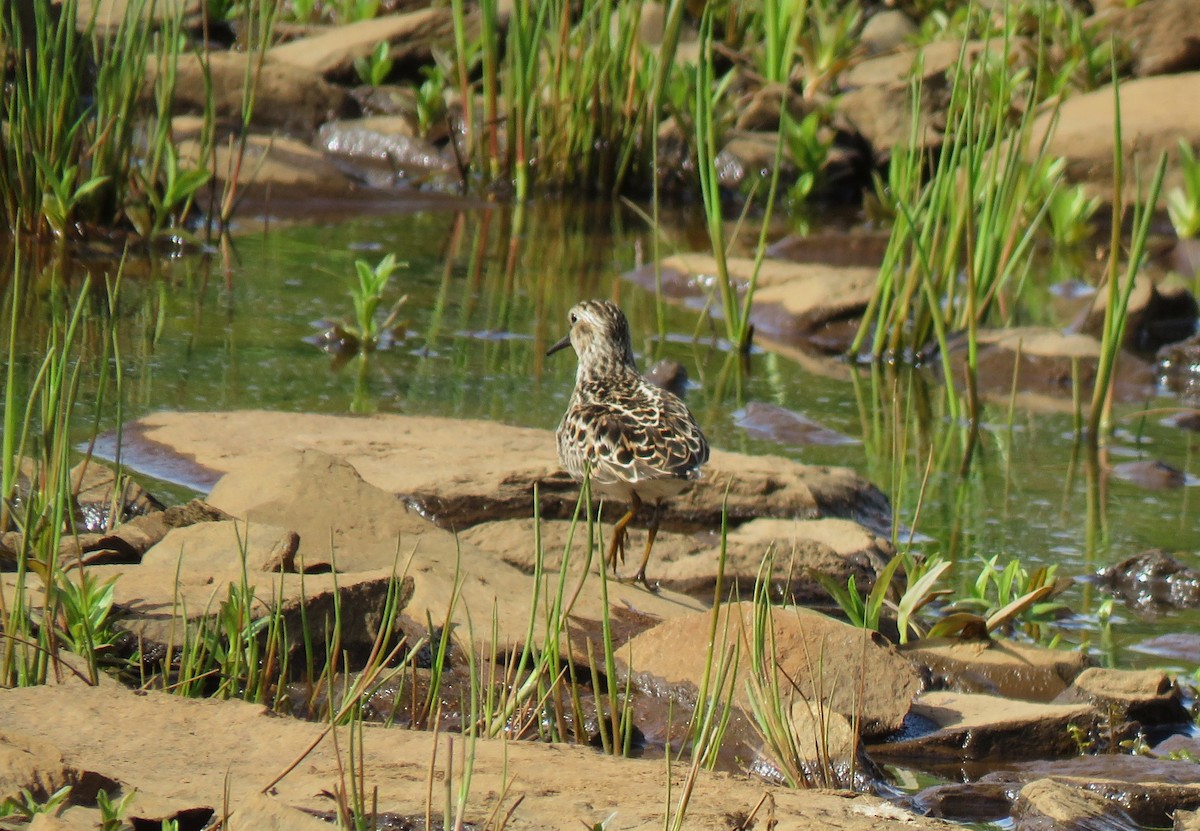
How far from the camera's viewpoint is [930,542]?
5.66m

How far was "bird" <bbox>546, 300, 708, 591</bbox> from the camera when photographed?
4.92 m

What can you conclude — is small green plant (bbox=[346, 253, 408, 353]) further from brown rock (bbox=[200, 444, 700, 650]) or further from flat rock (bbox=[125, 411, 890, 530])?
brown rock (bbox=[200, 444, 700, 650])

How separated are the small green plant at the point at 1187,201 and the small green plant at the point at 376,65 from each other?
18.1 feet

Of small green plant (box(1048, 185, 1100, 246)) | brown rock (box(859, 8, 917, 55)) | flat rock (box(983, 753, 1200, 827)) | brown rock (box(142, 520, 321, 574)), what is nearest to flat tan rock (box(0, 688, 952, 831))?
flat rock (box(983, 753, 1200, 827))

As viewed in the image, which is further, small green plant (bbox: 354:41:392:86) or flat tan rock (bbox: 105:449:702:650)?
small green plant (bbox: 354:41:392:86)

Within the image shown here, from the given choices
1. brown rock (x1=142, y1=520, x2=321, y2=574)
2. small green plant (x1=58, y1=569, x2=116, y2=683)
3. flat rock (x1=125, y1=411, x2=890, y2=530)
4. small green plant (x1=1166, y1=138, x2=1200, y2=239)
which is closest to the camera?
small green plant (x1=58, y1=569, x2=116, y2=683)

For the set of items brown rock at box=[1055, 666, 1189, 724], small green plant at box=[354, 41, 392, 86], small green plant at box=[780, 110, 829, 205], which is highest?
small green plant at box=[354, 41, 392, 86]

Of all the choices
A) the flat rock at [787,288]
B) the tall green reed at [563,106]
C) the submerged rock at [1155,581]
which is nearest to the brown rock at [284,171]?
the tall green reed at [563,106]

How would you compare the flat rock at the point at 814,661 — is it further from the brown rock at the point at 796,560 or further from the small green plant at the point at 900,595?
the brown rock at the point at 796,560

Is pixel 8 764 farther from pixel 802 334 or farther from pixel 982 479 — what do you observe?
pixel 802 334

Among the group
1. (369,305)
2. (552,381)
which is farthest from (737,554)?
(369,305)

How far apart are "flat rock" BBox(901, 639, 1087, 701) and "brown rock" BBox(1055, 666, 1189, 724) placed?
193 millimetres

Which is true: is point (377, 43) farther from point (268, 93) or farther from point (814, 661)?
point (814, 661)

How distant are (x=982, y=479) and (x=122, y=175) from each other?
4457 millimetres
